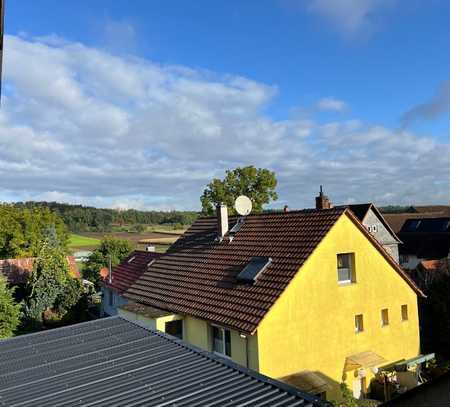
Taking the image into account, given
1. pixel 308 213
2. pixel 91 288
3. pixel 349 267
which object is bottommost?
pixel 91 288

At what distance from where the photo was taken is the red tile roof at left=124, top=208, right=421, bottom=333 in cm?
1341

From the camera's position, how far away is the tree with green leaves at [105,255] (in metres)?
38.2

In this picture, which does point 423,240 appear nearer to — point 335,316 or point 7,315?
point 335,316

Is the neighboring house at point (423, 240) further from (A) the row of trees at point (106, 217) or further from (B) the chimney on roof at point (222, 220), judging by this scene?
(A) the row of trees at point (106, 217)

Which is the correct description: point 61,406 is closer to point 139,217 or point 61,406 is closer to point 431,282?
point 431,282

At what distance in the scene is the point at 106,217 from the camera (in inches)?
3861

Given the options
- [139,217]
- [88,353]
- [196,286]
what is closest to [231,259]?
[196,286]

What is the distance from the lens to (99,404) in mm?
5152

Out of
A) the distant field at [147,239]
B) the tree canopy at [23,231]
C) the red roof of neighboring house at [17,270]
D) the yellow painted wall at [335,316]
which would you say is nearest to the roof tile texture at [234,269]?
the yellow painted wall at [335,316]

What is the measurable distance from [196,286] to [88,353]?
9017mm

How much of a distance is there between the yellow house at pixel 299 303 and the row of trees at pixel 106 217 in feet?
217

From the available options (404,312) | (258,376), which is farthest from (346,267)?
(258,376)

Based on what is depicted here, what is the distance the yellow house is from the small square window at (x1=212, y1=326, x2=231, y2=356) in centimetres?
3

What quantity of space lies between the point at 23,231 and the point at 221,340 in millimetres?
32501
